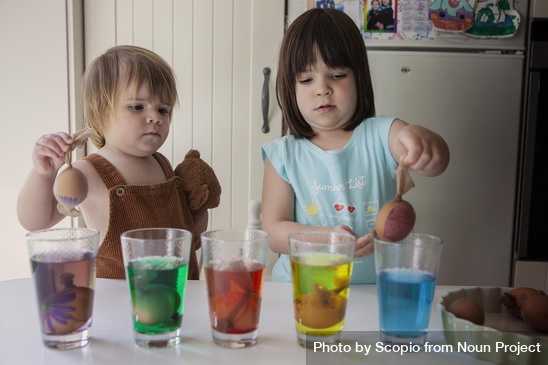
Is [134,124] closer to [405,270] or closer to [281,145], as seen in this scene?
[281,145]

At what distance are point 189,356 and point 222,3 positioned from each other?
167cm

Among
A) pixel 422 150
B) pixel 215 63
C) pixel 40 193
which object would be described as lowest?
pixel 40 193

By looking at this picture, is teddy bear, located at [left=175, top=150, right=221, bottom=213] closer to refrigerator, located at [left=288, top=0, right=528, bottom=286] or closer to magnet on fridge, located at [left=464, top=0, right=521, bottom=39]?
refrigerator, located at [left=288, top=0, right=528, bottom=286]

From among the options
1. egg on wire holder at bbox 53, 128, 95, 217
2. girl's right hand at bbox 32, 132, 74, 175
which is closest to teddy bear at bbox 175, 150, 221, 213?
girl's right hand at bbox 32, 132, 74, 175

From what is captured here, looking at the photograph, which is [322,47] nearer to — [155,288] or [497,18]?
[155,288]

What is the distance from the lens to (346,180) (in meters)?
1.19

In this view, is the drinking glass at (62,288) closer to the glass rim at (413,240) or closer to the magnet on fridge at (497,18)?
the glass rim at (413,240)

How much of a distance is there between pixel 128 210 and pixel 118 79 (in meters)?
0.28

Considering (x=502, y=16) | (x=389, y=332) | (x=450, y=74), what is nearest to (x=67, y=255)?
(x=389, y=332)

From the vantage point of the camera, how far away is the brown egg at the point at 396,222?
62 centimetres

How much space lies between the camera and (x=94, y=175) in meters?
1.10

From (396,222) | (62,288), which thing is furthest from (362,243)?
(62,288)

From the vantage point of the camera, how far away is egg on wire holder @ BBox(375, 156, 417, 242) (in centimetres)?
62

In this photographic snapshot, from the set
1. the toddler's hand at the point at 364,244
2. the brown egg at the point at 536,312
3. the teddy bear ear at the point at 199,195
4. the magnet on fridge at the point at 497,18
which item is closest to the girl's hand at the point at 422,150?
the toddler's hand at the point at 364,244
